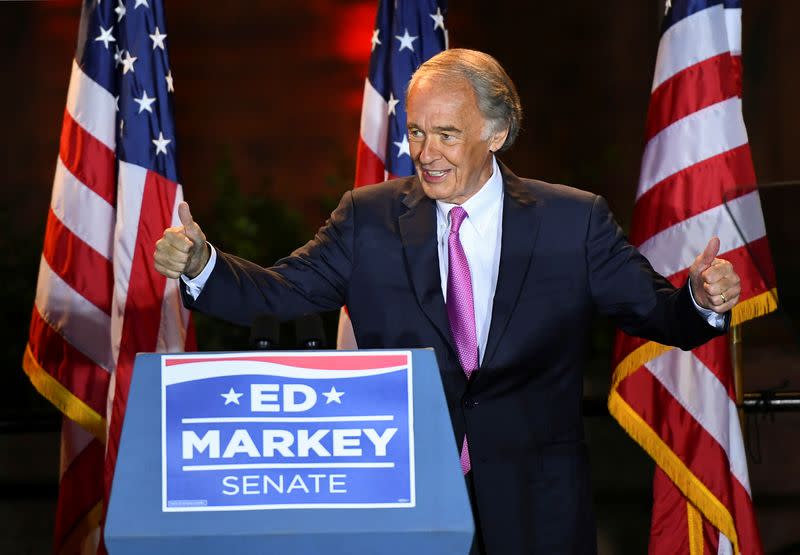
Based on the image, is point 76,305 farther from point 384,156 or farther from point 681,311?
point 681,311

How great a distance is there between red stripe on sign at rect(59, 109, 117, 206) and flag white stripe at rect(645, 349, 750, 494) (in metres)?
1.68

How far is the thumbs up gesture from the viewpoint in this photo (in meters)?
1.79

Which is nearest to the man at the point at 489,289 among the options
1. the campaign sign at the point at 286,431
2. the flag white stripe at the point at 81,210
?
the campaign sign at the point at 286,431

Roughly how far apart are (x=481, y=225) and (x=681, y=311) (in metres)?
0.41

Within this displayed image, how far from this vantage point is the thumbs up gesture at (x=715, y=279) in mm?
1792

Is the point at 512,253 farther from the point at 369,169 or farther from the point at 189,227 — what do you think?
the point at 369,169

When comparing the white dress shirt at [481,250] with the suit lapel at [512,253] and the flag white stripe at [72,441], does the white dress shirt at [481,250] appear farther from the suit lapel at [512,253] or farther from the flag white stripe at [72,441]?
the flag white stripe at [72,441]

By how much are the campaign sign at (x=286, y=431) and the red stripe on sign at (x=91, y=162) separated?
6.42ft

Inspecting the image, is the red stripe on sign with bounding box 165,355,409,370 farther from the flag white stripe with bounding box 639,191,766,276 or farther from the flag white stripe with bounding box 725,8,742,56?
the flag white stripe with bounding box 725,8,742,56

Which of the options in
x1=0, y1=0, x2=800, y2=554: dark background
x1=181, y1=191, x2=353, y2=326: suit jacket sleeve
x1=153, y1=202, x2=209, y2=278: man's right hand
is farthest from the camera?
x1=0, y1=0, x2=800, y2=554: dark background

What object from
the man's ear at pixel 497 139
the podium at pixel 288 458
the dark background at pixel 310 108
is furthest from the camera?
the dark background at pixel 310 108

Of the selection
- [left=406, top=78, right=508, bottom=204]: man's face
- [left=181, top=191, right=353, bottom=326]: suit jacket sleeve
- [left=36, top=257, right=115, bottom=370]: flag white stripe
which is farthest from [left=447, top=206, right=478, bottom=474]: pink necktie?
[left=36, top=257, right=115, bottom=370]: flag white stripe

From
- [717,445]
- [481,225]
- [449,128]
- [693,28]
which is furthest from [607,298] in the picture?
[693,28]

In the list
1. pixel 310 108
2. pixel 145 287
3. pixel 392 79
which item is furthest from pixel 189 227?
pixel 310 108
